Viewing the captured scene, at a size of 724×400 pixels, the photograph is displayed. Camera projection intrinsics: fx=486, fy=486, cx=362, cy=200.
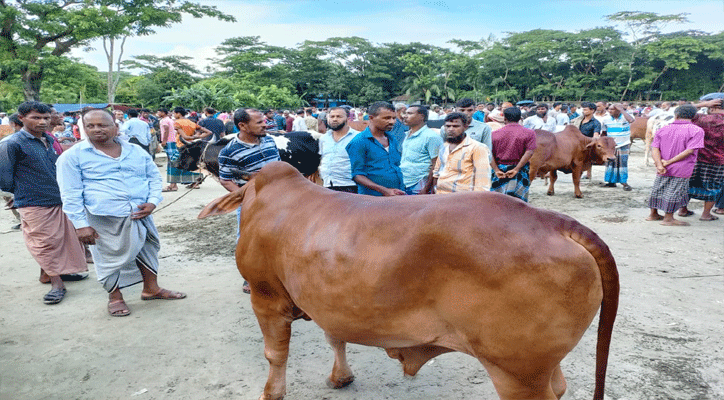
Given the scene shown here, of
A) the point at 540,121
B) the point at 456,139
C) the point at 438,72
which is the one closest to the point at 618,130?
the point at 540,121

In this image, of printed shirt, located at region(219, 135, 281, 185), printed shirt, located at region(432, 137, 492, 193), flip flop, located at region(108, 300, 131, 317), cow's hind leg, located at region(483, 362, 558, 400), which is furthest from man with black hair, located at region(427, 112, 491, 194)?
flip flop, located at region(108, 300, 131, 317)

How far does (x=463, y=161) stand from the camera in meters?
4.27

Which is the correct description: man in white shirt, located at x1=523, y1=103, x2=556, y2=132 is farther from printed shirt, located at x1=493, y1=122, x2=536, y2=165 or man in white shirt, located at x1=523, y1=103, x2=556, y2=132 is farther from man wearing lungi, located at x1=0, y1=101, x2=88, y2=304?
man wearing lungi, located at x1=0, y1=101, x2=88, y2=304

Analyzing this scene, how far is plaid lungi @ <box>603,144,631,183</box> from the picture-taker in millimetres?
9594

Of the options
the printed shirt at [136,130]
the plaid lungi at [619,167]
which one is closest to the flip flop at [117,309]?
the printed shirt at [136,130]

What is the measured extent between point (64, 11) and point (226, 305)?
2203 centimetres

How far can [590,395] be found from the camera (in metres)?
2.83

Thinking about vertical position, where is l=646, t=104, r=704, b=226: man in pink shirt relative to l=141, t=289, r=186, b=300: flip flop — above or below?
above

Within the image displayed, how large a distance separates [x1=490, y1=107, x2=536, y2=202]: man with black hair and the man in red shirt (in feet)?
9.04

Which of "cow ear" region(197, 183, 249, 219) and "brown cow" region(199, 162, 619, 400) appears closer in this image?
"brown cow" region(199, 162, 619, 400)

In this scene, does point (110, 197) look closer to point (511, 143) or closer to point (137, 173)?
point (137, 173)

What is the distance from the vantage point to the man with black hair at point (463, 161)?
4250mm

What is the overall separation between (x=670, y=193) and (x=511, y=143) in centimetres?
267

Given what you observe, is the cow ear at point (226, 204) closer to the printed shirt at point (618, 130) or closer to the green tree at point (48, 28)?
the printed shirt at point (618, 130)
